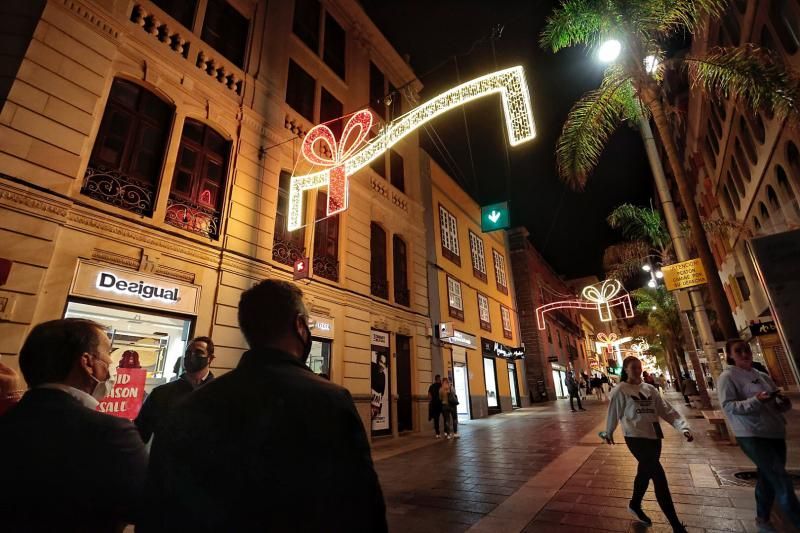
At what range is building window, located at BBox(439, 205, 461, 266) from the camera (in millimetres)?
18969

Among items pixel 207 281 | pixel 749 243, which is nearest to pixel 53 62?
pixel 207 281

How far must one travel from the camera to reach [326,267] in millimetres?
11445

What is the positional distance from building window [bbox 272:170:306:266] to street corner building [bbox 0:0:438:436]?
43 mm

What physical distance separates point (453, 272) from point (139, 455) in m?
17.9

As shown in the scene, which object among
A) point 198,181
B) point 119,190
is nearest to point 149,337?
point 119,190

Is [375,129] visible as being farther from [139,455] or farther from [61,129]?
[139,455]

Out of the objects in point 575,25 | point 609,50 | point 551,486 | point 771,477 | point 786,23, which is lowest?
point 551,486

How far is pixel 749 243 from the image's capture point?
300cm

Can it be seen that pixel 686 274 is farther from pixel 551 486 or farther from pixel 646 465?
pixel 646 465

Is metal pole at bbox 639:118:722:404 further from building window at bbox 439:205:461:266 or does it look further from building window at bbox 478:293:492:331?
building window at bbox 478:293:492:331

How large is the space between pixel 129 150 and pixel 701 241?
36.9 ft

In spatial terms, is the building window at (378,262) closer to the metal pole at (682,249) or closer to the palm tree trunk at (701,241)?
the metal pole at (682,249)

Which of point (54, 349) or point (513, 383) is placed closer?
point (54, 349)

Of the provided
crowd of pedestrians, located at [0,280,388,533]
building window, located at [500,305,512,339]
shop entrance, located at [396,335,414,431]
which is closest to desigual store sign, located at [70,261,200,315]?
crowd of pedestrians, located at [0,280,388,533]
